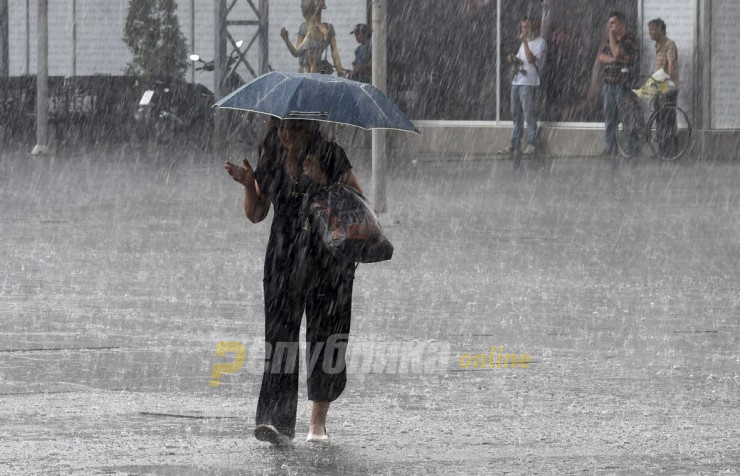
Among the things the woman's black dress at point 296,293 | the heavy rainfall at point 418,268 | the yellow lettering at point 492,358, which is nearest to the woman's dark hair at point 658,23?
the heavy rainfall at point 418,268

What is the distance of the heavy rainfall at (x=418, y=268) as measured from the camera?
6.47 m

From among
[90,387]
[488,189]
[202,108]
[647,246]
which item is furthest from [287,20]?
[90,387]

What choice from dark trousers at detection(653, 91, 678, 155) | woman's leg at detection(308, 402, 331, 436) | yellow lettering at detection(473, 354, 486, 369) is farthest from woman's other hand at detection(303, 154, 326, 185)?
dark trousers at detection(653, 91, 678, 155)

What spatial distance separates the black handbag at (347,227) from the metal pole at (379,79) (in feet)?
29.1

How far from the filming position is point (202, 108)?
95.8 feet

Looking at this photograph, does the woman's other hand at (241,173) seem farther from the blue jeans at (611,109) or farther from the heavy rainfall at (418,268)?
the blue jeans at (611,109)

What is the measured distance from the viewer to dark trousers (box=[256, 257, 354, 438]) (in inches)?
257

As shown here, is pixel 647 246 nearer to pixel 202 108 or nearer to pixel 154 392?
pixel 154 392

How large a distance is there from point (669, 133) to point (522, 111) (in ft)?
8.96

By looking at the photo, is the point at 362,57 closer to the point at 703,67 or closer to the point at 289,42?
the point at 289,42

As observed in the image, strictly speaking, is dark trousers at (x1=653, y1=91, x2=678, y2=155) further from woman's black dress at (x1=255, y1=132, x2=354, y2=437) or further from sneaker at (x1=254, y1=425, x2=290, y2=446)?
sneaker at (x1=254, y1=425, x2=290, y2=446)

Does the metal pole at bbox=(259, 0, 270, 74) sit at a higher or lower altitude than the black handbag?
higher

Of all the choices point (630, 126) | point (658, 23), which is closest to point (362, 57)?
point (630, 126)

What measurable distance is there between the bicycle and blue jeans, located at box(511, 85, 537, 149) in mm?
1395
